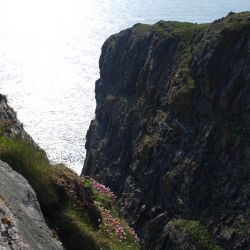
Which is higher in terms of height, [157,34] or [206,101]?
[157,34]

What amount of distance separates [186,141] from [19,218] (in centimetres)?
6958

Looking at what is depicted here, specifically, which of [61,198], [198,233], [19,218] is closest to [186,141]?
[198,233]

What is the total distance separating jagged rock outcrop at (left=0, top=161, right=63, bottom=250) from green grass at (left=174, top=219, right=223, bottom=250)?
180 feet

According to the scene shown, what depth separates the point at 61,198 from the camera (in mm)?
14867

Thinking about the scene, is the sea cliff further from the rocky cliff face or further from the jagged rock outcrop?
the rocky cliff face

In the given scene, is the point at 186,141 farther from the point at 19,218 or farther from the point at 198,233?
the point at 19,218

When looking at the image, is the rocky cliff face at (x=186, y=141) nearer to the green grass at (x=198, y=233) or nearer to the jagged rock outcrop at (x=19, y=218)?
the green grass at (x=198, y=233)

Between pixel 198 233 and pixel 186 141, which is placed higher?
pixel 186 141

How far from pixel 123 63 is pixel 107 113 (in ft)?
38.3

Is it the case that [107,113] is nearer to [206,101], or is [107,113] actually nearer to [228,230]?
[206,101]

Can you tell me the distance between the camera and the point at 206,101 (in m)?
79.6

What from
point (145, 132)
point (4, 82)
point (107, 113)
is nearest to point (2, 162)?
point (145, 132)

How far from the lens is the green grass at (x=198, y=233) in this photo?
2571 inches

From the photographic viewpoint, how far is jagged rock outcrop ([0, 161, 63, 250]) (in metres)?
9.27
